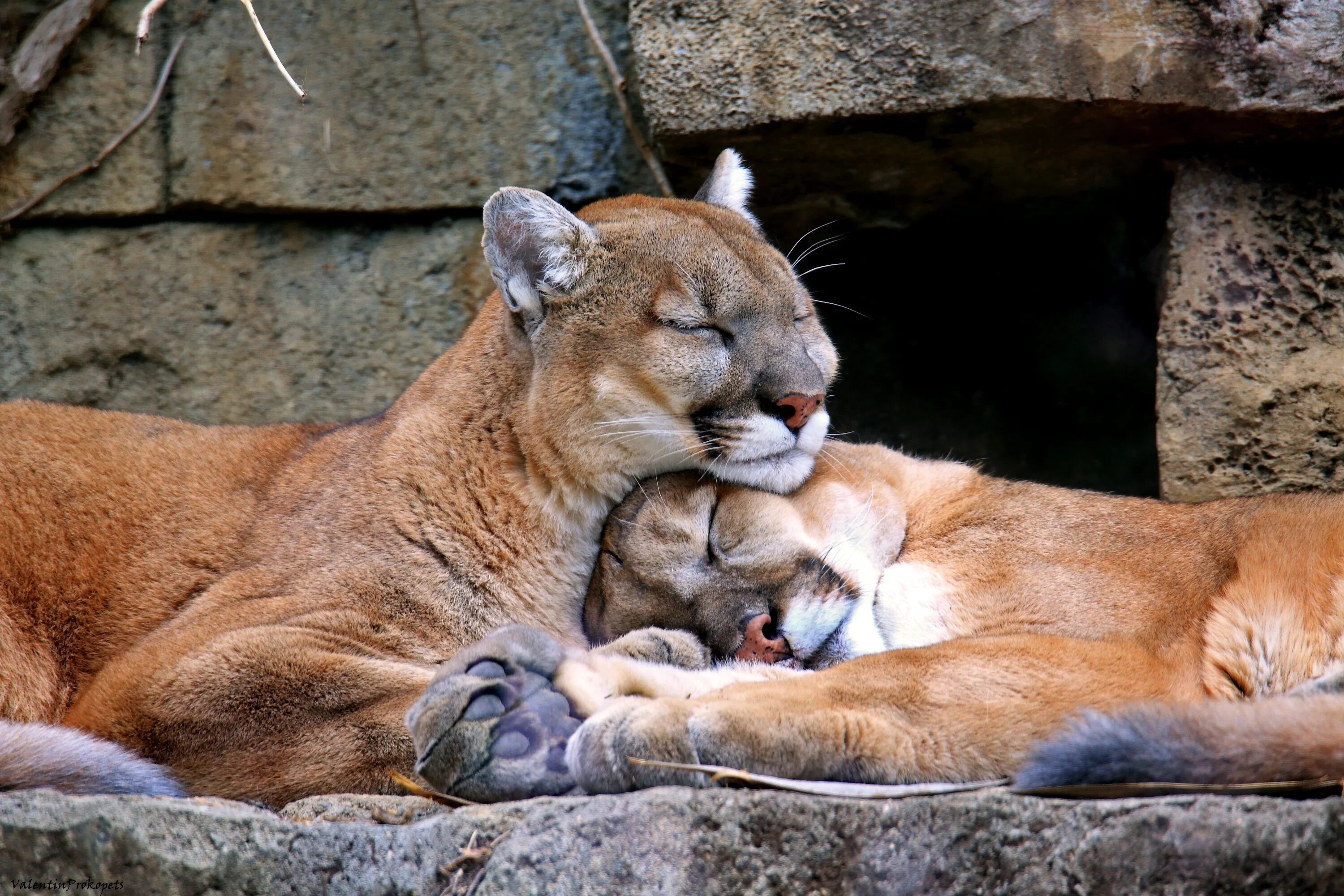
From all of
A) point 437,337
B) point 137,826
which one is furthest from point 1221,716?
point 437,337

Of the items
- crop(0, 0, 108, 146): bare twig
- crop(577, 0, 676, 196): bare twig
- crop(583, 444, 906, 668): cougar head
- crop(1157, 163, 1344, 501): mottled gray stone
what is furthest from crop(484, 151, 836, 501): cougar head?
crop(0, 0, 108, 146): bare twig

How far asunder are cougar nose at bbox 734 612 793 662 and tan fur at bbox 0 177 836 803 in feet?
1.72

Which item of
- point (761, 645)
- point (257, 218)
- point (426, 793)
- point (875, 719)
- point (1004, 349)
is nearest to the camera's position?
point (875, 719)

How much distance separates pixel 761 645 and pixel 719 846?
1.39 m

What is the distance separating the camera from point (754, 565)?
4.12 m

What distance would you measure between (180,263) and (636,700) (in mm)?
4097

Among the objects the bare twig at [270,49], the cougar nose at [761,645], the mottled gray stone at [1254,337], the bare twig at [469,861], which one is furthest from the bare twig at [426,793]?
the mottled gray stone at [1254,337]

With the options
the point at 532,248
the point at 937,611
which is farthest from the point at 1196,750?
the point at 532,248

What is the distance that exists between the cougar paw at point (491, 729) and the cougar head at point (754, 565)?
890 mm

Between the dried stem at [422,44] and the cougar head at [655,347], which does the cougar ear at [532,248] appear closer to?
the cougar head at [655,347]

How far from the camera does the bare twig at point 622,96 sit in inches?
238

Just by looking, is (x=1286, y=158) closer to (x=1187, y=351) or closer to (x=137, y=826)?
(x=1187, y=351)

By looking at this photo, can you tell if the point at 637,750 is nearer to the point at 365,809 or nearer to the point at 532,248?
the point at 365,809

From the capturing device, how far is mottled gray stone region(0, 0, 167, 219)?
6125 millimetres
